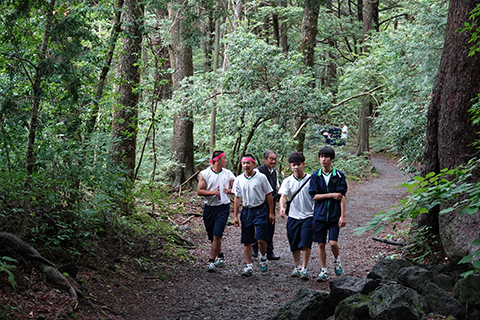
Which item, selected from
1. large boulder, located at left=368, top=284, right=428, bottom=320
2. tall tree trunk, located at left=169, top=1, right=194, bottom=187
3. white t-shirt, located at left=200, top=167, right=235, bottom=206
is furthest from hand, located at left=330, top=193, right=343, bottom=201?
tall tree trunk, located at left=169, top=1, right=194, bottom=187

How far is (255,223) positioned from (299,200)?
0.90 meters

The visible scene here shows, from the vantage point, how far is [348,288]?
5168mm

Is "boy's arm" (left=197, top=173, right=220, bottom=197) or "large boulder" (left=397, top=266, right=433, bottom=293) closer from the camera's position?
"large boulder" (left=397, top=266, right=433, bottom=293)

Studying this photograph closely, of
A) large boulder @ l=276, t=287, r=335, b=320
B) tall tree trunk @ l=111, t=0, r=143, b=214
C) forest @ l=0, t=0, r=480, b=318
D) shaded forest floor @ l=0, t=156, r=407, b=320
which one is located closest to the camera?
shaded forest floor @ l=0, t=156, r=407, b=320

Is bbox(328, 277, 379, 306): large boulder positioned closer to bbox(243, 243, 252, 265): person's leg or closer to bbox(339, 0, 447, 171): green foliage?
bbox(243, 243, 252, 265): person's leg

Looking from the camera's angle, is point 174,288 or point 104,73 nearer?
point 174,288

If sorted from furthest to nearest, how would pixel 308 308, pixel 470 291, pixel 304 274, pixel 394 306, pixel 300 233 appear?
pixel 300 233 → pixel 304 274 → pixel 308 308 → pixel 470 291 → pixel 394 306

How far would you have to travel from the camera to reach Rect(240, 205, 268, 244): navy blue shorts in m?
7.47

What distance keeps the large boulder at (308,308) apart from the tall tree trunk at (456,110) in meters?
2.60

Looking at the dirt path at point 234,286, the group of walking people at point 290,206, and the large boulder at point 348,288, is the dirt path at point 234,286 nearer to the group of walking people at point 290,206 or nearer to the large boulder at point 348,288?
the group of walking people at point 290,206

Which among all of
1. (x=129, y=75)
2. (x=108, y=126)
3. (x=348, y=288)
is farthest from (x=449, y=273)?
(x=129, y=75)

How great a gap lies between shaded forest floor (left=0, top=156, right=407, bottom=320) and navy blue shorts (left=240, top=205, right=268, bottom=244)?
27.5 inches

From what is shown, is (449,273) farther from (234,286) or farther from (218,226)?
(218,226)

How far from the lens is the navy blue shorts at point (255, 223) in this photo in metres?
7.47
